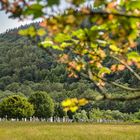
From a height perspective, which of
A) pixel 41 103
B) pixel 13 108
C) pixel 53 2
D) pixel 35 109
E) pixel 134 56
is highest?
pixel 41 103

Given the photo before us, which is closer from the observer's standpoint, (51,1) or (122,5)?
(51,1)

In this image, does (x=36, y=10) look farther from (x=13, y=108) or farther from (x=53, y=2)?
(x=13, y=108)

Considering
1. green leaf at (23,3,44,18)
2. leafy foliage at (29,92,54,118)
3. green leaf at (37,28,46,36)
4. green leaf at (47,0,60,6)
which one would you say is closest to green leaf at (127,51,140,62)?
green leaf at (37,28,46,36)

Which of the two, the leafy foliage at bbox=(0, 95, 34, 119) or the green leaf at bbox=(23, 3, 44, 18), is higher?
the leafy foliage at bbox=(0, 95, 34, 119)

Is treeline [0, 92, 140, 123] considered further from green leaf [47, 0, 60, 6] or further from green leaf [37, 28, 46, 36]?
green leaf [47, 0, 60, 6]

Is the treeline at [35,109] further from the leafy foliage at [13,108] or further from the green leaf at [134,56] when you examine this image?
the green leaf at [134,56]

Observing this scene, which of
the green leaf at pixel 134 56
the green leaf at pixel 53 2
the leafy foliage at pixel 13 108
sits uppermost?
the leafy foliage at pixel 13 108

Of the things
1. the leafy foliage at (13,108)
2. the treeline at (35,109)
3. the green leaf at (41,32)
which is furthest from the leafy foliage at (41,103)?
the green leaf at (41,32)

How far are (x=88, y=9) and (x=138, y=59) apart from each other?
5.18 ft

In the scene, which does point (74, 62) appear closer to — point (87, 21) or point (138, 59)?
point (138, 59)

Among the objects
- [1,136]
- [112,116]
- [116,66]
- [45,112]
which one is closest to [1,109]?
[45,112]

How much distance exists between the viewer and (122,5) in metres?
5.30

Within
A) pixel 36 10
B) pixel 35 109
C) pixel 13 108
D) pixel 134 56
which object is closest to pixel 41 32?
pixel 36 10

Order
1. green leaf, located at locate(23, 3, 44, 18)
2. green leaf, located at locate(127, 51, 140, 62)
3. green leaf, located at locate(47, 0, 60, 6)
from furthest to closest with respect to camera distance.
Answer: green leaf, located at locate(127, 51, 140, 62)
green leaf, located at locate(23, 3, 44, 18)
green leaf, located at locate(47, 0, 60, 6)
